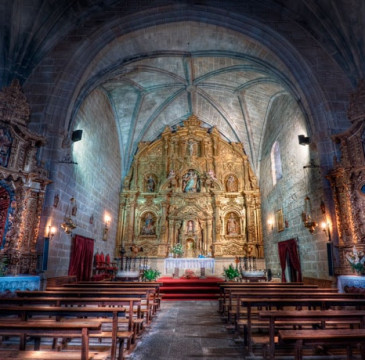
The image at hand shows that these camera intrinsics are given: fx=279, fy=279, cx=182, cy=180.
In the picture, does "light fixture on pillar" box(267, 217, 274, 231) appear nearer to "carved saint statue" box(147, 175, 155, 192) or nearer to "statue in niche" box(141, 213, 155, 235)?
"statue in niche" box(141, 213, 155, 235)

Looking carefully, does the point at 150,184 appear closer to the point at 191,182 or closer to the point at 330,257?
the point at 191,182

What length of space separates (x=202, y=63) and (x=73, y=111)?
7366 millimetres

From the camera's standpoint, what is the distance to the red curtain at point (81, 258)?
1070 centimetres

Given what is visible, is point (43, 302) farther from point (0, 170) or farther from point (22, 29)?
point (22, 29)

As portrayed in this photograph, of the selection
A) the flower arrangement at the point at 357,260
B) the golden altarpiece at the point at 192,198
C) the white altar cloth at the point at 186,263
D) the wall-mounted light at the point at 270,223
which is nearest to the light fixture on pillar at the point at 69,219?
the white altar cloth at the point at 186,263

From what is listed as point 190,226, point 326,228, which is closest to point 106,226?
point 190,226

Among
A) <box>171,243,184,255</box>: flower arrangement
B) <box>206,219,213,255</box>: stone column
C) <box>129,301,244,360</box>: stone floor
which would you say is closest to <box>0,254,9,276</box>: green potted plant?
<box>129,301,244,360</box>: stone floor

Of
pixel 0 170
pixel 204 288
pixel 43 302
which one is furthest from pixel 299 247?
pixel 0 170

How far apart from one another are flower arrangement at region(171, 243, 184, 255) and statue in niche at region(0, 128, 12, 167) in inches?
385

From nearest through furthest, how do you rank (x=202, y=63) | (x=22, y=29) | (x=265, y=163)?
1. (x=22, y=29)
2. (x=202, y=63)
3. (x=265, y=163)

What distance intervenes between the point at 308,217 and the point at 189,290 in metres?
5.55

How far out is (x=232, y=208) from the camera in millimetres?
18031

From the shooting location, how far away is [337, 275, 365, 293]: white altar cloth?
719 centimetres

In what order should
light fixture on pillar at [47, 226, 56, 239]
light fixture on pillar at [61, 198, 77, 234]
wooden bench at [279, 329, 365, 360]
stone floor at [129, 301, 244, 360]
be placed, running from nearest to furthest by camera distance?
1. wooden bench at [279, 329, 365, 360]
2. stone floor at [129, 301, 244, 360]
3. light fixture on pillar at [47, 226, 56, 239]
4. light fixture on pillar at [61, 198, 77, 234]
